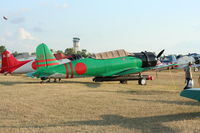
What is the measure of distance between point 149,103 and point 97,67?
22.0 feet

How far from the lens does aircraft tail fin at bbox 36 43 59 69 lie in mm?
13227

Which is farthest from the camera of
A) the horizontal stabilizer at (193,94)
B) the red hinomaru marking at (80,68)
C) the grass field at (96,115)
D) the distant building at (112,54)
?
the distant building at (112,54)

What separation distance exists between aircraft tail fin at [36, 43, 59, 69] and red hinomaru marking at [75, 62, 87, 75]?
1484mm

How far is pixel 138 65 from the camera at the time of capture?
603 inches

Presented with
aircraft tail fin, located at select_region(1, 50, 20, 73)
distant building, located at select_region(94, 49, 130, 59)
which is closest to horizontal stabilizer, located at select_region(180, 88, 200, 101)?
distant building, located at select_region(94, 49, 130, 59)

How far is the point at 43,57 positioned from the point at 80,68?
2361 millimetres

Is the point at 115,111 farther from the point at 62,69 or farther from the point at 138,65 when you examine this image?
the point at 138,65

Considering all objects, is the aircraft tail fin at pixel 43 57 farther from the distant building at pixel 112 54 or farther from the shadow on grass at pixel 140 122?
the shadow on grass at pixel 140 122

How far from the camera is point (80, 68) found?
13.5 meters

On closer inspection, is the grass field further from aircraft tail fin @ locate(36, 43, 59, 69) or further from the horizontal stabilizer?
aircraft tail fin @ locate(36, 43, 59, 69)

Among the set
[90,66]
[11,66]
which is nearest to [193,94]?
[90,66]

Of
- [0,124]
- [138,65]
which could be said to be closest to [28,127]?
[0,124]

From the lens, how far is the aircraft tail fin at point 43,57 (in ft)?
43.4

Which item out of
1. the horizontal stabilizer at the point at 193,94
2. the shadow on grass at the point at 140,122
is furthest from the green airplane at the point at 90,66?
the horizontal stabilizer at the point at 193,94
